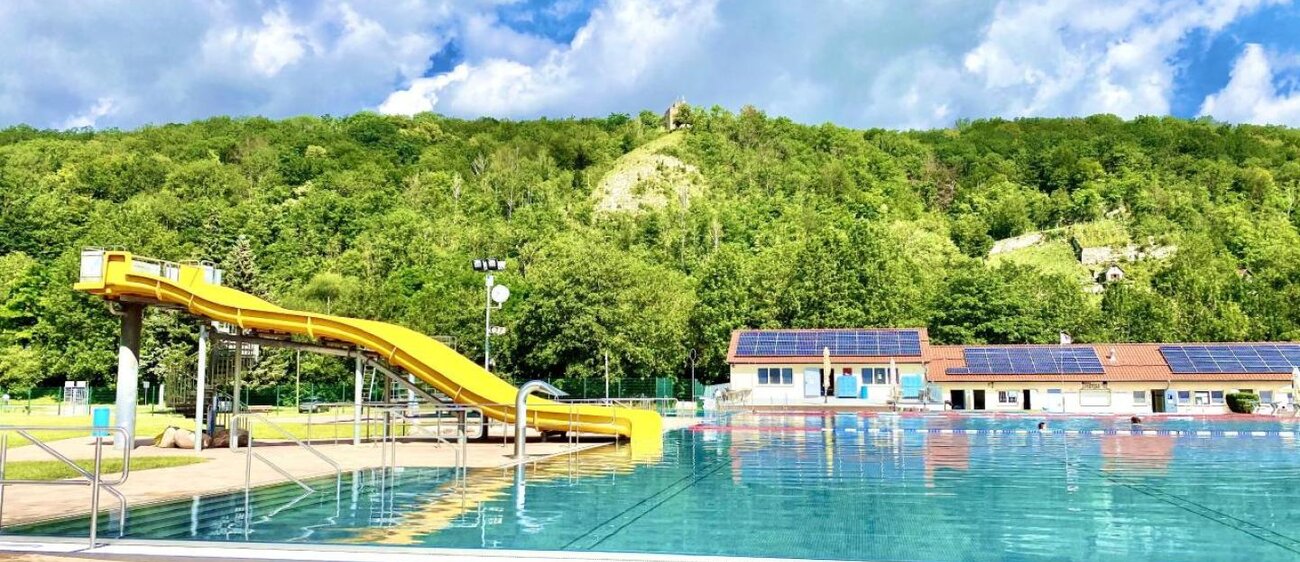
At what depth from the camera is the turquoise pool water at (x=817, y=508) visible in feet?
30.1

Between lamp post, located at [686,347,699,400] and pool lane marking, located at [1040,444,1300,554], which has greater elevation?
lamp post, located at [686,347,699,400]

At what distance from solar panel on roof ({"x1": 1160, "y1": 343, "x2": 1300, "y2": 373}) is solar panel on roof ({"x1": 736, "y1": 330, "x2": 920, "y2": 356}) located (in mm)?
13452

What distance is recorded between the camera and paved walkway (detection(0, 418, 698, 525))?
11.9 meters

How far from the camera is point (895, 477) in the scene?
15.7 metres

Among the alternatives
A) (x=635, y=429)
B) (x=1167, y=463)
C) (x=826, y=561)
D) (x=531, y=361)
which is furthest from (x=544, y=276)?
(x=826, y=561)

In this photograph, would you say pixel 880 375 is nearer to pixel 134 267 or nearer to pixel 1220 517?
pixel 134 267

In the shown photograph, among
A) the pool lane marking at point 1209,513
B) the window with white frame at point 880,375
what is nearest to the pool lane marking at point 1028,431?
the pool lane marking at point 1209,513

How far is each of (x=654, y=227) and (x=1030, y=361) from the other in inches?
2875

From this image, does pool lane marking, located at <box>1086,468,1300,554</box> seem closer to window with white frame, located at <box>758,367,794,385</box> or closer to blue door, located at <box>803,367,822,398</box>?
blue door, located at <box>803,367,822,398</box>

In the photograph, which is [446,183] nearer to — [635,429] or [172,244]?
[172,244]

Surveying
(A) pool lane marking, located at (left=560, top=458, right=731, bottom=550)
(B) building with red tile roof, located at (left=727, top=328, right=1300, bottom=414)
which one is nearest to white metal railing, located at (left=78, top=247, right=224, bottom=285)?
(A) pool lane marking, located at (left=560, top=458, right=731, bottom=550)

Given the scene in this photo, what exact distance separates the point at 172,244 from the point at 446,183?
147ft

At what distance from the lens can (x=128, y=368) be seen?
22.7 metres

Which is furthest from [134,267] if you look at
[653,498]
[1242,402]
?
[1242,402]
